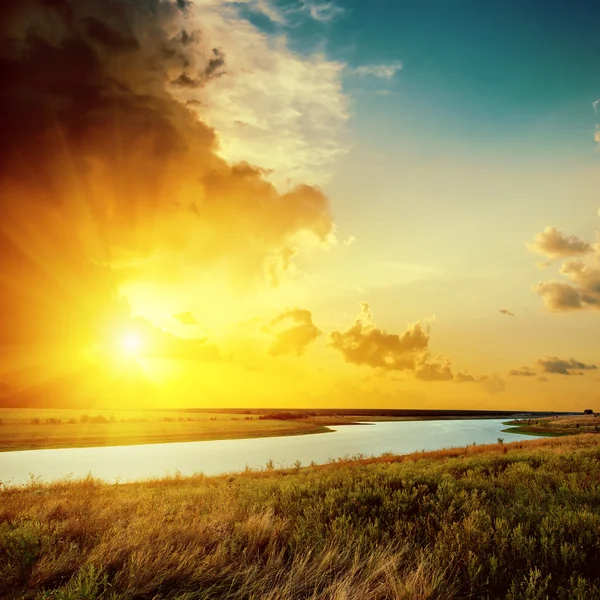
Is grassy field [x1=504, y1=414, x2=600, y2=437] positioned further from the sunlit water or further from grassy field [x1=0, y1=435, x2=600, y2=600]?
grassy field [x1=0, y1=435, x2=600, y2=600]

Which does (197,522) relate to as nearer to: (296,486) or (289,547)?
(289,547)

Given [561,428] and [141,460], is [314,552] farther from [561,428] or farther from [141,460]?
[561,428]

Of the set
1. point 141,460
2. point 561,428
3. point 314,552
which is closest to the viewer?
point 314,552

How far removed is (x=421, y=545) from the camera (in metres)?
6.87

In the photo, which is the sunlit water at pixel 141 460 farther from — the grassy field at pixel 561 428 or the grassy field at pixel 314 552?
the grassy field at pixel 561 428

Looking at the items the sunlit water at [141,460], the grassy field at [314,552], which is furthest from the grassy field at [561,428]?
the grassy field at [314,552]

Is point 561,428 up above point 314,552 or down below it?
below

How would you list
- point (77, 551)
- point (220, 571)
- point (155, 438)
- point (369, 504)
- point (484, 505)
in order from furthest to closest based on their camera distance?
point (155, 438), point (369, 504), point (484, 505), point (77, 551), point (220, 571)

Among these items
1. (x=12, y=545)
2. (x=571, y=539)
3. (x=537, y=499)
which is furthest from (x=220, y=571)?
(x=537, y=499)

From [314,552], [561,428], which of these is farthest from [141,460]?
[561,428]

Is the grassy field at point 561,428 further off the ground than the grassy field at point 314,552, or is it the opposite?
the grassy field at point 314,552

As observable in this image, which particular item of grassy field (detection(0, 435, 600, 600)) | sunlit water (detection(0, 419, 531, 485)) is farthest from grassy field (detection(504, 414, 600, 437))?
grassy field (detection(0, 435, 600, 600))

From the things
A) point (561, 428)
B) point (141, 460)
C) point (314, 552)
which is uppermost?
point (314, 552)

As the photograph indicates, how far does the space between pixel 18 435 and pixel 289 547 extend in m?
61.6
